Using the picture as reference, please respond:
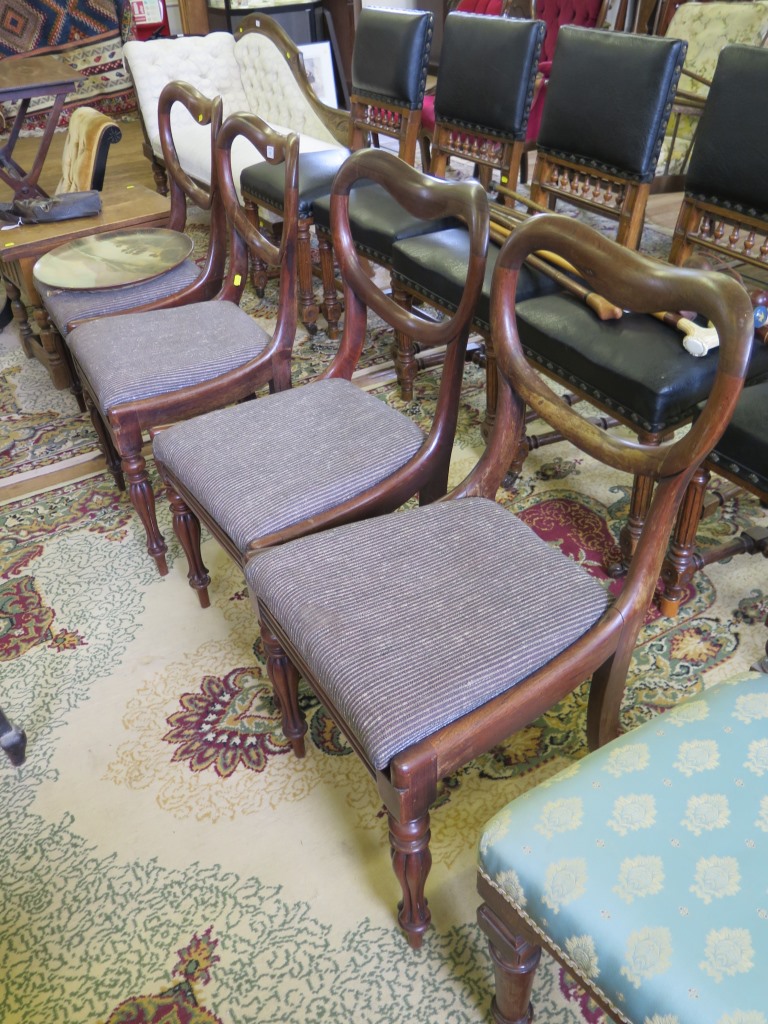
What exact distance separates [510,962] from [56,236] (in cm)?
208

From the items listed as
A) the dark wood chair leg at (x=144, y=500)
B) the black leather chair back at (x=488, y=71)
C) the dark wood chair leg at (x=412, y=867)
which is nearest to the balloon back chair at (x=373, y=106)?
the black leather chair back at (x=488, y=71)

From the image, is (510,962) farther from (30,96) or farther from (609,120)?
(30,96)

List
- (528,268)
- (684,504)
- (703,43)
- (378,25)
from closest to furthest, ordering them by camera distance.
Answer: (684,504) → (528,268) → (378,25) → (703,43)

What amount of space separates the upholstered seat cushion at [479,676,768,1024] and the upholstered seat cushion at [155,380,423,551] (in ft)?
1.84

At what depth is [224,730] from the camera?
134cm

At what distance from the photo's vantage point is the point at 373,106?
253 cm

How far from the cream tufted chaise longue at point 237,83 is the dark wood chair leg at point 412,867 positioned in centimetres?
267

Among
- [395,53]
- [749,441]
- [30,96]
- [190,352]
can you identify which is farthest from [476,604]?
[30,96]

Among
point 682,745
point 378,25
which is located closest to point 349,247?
point 682,745

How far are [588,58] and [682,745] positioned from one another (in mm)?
1625

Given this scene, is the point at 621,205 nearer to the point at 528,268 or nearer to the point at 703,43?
the point at 528,268

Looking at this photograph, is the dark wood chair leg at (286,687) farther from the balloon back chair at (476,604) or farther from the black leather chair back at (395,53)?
the black leather chair back at (395,53)

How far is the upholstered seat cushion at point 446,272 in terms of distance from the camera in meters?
1.67

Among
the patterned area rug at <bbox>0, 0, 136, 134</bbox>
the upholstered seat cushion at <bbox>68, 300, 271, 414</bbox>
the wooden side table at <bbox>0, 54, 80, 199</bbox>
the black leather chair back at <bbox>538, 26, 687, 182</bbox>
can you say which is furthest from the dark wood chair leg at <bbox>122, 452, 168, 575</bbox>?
the patterned area rug at <bbox>0, 0, 136, 134</bbox>
